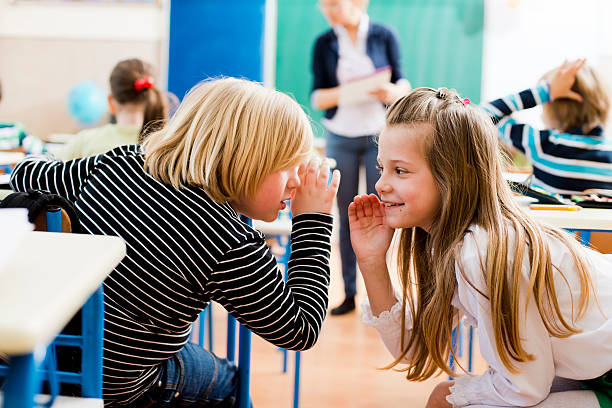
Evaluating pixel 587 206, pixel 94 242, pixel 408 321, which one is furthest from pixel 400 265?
pixel 94 242

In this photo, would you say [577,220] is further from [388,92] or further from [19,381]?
[388,92]

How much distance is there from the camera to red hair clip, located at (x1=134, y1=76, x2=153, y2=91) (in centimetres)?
222

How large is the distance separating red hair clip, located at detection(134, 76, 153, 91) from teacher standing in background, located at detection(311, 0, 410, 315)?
31.8 inches

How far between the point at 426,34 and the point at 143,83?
8.07ft

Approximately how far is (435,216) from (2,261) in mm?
801

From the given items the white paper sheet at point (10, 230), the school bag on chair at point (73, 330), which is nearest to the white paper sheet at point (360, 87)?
the school bag on chair at point (73, 330)

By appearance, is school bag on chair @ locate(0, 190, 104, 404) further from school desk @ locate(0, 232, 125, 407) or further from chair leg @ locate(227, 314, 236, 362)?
chair leg @ locate(227, 314, 236, 362)

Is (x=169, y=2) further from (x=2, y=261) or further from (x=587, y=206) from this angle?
(x=2, y=261)

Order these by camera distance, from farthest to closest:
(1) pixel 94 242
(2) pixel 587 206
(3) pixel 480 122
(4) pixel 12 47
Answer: (4) pixel 12 47 → (2) pixel 587 206 → (3) pixel 480 122 → (1) pixel 94 242

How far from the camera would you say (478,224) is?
1064 millimetres

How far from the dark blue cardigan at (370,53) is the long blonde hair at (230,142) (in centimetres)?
178

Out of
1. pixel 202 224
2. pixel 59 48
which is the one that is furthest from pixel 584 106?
pixel 59 48

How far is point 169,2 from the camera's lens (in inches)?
162

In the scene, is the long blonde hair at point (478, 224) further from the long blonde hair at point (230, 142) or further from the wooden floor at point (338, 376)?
the wooden floor at point (338, 376)
